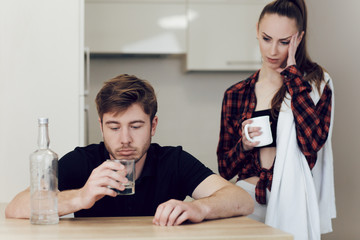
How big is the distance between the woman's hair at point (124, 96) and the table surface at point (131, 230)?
1.17ft

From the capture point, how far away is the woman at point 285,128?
1.76 meters

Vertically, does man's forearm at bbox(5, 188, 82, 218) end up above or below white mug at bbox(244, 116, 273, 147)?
below

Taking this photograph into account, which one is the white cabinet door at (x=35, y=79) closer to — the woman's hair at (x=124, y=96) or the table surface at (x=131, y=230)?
the woman's hair at (x=124, y=96)

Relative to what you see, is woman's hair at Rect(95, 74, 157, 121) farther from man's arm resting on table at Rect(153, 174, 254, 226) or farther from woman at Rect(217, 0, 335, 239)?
woman at Rect(217, 0, 335, 239)

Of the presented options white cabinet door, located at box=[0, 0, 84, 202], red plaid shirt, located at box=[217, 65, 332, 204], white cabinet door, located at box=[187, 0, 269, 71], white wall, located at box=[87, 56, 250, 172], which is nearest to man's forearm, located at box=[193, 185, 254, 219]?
red plaid shirt, located at box=[217, 65, 332, 204]

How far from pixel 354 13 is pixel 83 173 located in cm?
147

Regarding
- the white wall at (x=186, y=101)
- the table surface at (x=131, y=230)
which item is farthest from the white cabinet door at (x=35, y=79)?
the white wall at (x=186, y=101)

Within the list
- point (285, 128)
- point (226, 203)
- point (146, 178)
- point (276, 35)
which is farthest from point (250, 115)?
point (226, 203)

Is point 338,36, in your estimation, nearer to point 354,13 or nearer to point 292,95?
point 354,13

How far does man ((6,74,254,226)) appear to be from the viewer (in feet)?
4.42

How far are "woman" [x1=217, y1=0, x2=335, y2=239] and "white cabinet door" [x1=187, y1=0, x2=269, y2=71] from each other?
3.96ft

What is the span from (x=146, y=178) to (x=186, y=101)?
194 cm

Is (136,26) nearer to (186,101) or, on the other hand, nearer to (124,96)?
(186,101)

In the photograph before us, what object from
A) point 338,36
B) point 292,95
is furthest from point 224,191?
point 338,36
